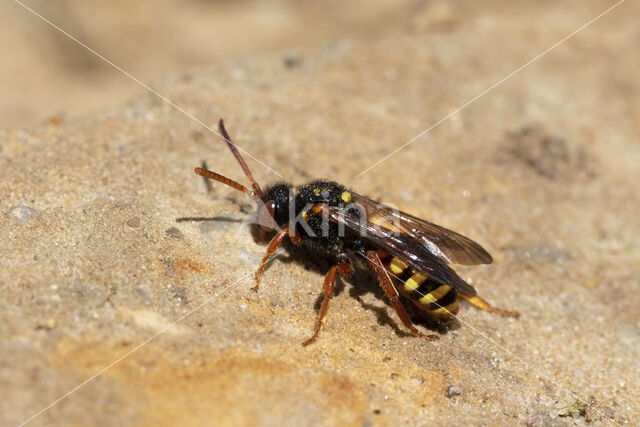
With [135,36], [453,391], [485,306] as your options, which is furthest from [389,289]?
[135,36]

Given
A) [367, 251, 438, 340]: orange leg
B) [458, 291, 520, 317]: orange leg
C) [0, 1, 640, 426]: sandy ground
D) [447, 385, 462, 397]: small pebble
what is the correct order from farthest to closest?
[458, 291, 520, 317]: orange leg → [367, 251, 438, 340]: orange leg → [447, 385, 462, 397]: small pebble → [0, 1, 640, 426]: sandy ground

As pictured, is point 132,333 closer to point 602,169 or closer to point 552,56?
point 602,169

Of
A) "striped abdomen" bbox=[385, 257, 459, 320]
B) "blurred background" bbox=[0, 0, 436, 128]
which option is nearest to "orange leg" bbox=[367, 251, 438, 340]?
"striped abdomen" bbox=[385, 257, 459, 320]

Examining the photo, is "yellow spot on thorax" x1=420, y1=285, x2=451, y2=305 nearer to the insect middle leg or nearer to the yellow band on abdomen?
the yellow band on abdomen

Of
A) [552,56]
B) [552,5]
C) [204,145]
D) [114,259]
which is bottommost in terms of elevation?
[114,259]

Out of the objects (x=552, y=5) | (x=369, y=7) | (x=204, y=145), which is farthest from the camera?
(x=369, y=7)

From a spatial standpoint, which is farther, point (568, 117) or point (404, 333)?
point (568, 117)

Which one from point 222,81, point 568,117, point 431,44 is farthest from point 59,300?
point 568,117
